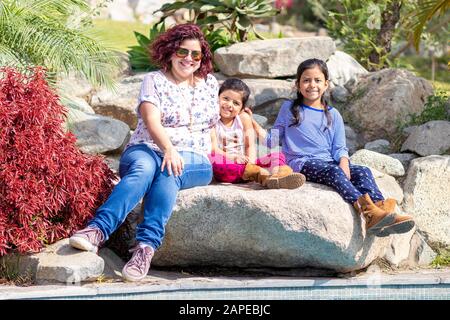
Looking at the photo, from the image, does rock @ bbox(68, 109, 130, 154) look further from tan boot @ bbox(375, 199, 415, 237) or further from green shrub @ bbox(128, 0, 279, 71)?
tan boot @ bbox(375, 199, 415, 237)

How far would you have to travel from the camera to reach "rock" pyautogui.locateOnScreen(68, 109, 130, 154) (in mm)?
7957

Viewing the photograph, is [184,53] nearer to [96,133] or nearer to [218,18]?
[96,133]

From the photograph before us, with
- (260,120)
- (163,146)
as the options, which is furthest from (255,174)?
(260,120)

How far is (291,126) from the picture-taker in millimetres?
6859

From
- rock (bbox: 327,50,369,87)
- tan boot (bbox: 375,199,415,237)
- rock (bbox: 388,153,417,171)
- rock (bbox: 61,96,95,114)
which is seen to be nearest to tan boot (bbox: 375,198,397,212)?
tan boot (bbox: 375,199,415,237)

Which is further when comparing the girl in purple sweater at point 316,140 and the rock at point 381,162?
the rock at point 381,162

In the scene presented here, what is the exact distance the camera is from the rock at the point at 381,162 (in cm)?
762

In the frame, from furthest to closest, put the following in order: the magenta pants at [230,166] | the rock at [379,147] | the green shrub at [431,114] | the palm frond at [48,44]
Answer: the green shrub at [431,114] < the rock at [379,147] < the palm frond at [48,44] < the magenta pants at [230,166]

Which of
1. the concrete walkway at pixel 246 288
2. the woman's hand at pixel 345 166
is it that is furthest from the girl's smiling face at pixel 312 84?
the concrete walkway at pixel 246 288

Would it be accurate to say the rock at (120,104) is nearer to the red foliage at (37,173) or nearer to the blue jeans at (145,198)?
the red foliage at (37,173)

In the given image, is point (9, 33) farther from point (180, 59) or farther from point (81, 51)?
point (180, 59)

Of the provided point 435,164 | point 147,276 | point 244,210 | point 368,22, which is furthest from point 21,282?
point 368,22

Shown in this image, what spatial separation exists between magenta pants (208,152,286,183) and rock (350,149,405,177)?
119 centimetres

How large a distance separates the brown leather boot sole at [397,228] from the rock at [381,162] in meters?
1.51
